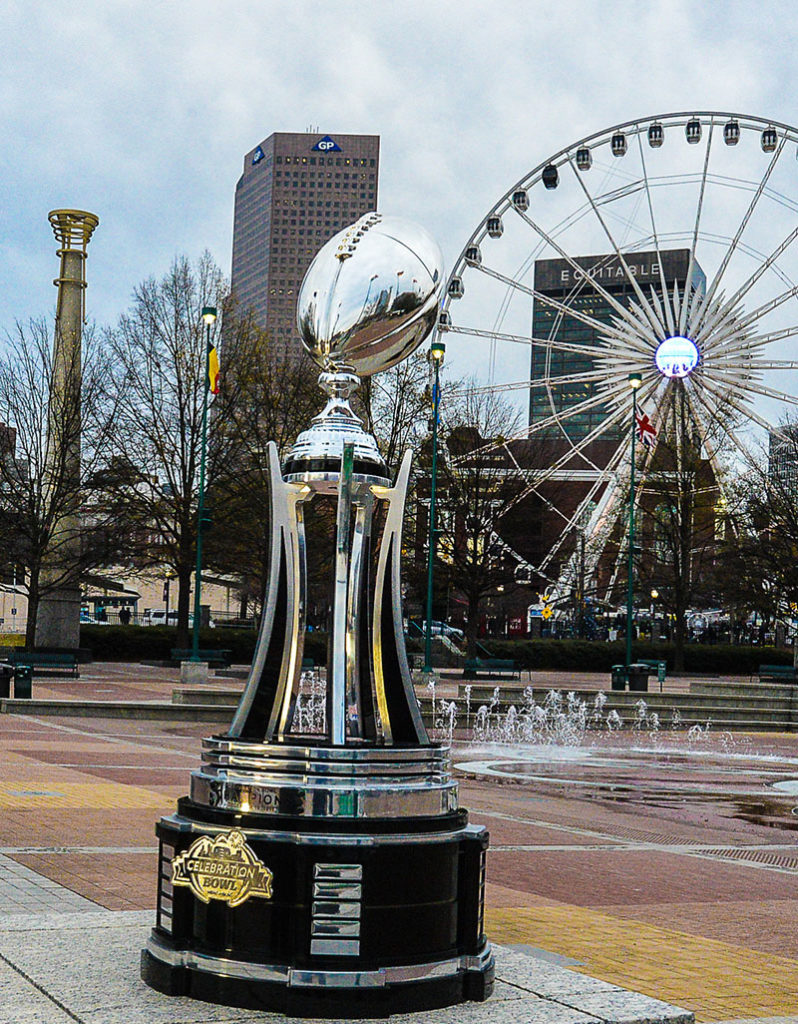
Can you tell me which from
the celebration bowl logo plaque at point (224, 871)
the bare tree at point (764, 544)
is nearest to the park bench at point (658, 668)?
the bare tree at point (764, 544)

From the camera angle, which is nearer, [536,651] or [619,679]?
[619,679]

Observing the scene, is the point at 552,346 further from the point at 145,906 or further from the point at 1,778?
the point at 145,906

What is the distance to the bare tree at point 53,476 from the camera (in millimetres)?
39656

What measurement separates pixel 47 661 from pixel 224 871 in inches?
1143

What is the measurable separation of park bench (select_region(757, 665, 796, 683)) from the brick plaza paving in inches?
934

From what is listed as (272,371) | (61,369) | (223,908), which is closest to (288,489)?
(223,908)

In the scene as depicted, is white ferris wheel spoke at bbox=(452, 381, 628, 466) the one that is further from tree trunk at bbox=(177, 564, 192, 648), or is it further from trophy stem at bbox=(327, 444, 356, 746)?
trophy stem at bbox=(327, 444, 356, 746)

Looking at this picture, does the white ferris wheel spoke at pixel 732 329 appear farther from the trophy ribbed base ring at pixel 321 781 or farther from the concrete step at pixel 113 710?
the trophy ribbed base ring at pixel 321 781

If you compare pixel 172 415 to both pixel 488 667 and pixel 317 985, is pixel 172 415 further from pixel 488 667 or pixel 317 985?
pixel 317 985

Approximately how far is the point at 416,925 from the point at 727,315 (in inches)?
1828

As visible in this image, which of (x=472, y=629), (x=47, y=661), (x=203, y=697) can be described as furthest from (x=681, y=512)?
(x=203, y=697)

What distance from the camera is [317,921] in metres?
4.85

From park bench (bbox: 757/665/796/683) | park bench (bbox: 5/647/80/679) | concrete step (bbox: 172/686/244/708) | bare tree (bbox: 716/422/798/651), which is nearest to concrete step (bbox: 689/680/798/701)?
Result: park bench (bbox: 757/665/796/683)

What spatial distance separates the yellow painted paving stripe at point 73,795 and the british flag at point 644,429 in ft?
107
